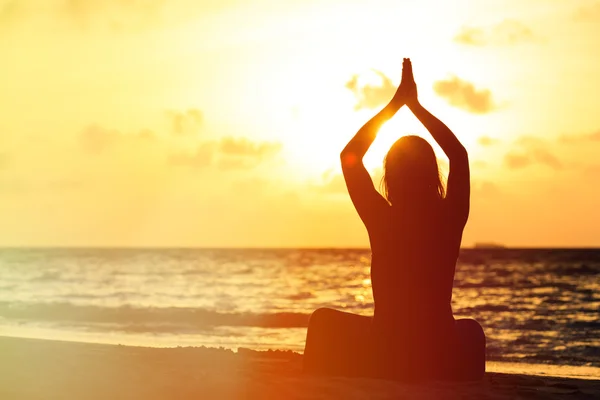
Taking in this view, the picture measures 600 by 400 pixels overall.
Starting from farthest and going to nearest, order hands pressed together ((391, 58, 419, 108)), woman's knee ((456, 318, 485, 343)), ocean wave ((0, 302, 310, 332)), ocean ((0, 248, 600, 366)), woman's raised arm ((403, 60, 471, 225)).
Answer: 1. ocean wave ((0, 302, 310, 332))
2. ocean ((0, 248, 600, 366))
3. woman's knee ((456, 318, 485, 343))
4. hands pressed together ((391, 58, 419, 108))
5. woman's raised arm ((403, 60, 471, 225))

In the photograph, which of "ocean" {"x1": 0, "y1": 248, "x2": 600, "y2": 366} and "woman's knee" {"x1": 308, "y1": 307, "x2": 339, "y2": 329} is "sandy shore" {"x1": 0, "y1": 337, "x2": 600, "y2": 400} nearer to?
"woman's knee" {"x1": 308, "y1": 307, "x2": 339, "y2": 329}

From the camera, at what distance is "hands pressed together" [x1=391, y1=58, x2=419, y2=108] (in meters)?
5.25

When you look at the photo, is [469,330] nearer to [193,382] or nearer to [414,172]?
[414,172]

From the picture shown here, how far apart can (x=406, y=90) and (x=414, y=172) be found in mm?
602

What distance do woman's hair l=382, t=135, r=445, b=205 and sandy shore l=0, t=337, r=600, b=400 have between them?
1562mm

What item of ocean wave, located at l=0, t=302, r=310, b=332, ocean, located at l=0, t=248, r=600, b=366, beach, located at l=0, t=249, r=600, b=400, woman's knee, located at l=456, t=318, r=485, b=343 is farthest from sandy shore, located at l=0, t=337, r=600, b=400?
ocean wave, located at l=0, t=302, r=310, b=332

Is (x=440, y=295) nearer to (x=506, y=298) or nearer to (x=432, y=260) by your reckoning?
(x=432, y=260)

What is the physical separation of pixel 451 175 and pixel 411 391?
5.81 ft

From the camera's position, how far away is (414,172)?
5.12 meters

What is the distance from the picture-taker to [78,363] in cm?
804

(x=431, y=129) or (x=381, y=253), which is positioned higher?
(x=431, y=129)

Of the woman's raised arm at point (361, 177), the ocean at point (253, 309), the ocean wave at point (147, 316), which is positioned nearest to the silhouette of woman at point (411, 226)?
the woman's raised arm at point (361, 177)

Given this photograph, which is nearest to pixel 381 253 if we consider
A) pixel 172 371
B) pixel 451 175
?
pixel 451 175

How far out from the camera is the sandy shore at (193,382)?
5820 mm
